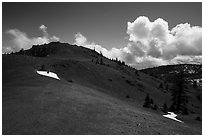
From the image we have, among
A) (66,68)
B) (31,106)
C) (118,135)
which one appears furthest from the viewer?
(66,68)

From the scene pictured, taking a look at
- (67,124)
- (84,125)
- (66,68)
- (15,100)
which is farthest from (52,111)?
(66,68)

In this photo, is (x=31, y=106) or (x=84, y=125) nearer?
(x=84, y=125)

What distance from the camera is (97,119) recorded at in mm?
17797

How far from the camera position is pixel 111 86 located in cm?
7419

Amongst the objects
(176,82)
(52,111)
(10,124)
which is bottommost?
(10,124)

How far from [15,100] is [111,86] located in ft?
171

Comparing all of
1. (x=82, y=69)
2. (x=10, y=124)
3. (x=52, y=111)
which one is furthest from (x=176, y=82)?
(x=82, y=69)

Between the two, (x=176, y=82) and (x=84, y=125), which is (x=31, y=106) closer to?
(x=84, y=125)

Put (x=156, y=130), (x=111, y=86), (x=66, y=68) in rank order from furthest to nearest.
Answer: (x=66, y=68), (x=111, y=86), (x=156, y=130)

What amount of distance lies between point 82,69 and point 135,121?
74864 millimetres

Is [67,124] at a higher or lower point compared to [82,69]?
lower

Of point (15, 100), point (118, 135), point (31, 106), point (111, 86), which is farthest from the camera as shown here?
point (111, 86)

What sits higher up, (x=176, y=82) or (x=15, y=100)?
(x=176, y=82)

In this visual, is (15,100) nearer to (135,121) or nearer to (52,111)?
(52,111)
